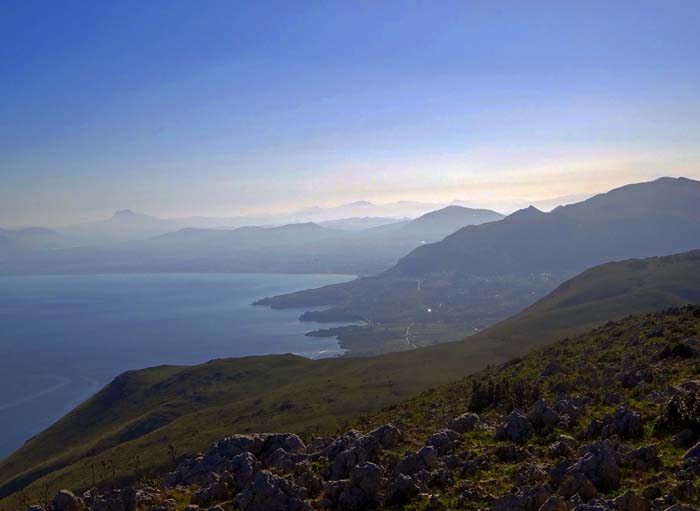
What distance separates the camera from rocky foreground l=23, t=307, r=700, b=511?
11961 mm

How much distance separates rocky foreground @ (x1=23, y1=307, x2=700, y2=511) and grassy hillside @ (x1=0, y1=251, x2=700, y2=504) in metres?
29.1

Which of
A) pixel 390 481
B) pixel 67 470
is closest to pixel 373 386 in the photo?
pixel 67 470

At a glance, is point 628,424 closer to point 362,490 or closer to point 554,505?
point 554,505

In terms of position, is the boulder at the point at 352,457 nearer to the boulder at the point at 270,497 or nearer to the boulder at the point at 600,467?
the boulder at the point at 270,497

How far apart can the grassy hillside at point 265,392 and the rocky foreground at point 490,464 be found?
2911 cm

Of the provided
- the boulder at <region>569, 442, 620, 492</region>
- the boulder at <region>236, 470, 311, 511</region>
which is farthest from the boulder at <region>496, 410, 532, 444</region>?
the boulder at <region>236, 470, 311, 511</region>

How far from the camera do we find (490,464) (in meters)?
14.7

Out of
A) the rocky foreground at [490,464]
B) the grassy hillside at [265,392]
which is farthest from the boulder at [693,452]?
the grassy hillside at [265,392]

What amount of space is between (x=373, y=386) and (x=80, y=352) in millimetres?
168888

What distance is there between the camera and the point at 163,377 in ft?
353

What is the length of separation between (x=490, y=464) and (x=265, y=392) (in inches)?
2777

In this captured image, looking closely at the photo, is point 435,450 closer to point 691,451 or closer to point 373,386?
point 691,451

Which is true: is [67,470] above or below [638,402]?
below

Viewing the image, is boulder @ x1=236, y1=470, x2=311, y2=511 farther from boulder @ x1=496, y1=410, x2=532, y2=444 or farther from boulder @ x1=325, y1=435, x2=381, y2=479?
boulder @ x1=496, y1=410, x2=532, y2=444
